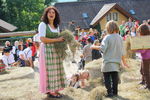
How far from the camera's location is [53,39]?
5.37m

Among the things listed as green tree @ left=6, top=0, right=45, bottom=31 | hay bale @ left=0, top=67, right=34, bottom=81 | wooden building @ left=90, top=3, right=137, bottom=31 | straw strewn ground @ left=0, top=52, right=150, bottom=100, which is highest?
green tree @ left=6, top=0, right=45, bottom=31

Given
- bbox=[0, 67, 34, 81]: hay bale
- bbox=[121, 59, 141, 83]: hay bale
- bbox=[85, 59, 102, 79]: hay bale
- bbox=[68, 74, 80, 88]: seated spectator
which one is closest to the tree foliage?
bbox=[0, 67, 34, 81]: hay bale

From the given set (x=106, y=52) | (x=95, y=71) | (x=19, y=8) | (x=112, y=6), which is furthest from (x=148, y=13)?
(x=106, y=52)

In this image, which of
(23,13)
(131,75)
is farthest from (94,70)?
(23,13)

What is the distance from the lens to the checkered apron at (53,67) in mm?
→ 5461

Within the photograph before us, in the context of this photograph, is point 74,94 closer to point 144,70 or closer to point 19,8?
point 144,70

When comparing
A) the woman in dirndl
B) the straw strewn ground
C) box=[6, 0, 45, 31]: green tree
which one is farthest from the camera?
box=[6, 0, 45, 31]: green tree

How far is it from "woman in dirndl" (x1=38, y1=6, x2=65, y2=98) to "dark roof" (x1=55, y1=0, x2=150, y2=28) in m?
29.9

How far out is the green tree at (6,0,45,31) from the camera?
143 feet

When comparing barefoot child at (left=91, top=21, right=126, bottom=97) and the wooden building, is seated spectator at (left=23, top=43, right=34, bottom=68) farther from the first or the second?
the wooden building

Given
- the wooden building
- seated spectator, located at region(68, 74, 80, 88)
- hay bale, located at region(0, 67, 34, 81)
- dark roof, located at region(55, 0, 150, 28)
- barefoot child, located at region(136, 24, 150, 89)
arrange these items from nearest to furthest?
barefoot child, located at region(136, 24, 150, 89)
hay bale, located at region(0, 67, 34, 81)
seated spectator, located at region(68, 74, 80, 88)
the wooden building
dark roof, located at region(55, 0, 150, 28)

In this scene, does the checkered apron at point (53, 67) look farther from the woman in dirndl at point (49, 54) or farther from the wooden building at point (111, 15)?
the wooden building at point (111, 15)

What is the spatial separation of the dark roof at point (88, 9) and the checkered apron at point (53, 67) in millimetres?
29920

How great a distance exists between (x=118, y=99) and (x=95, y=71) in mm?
2636
